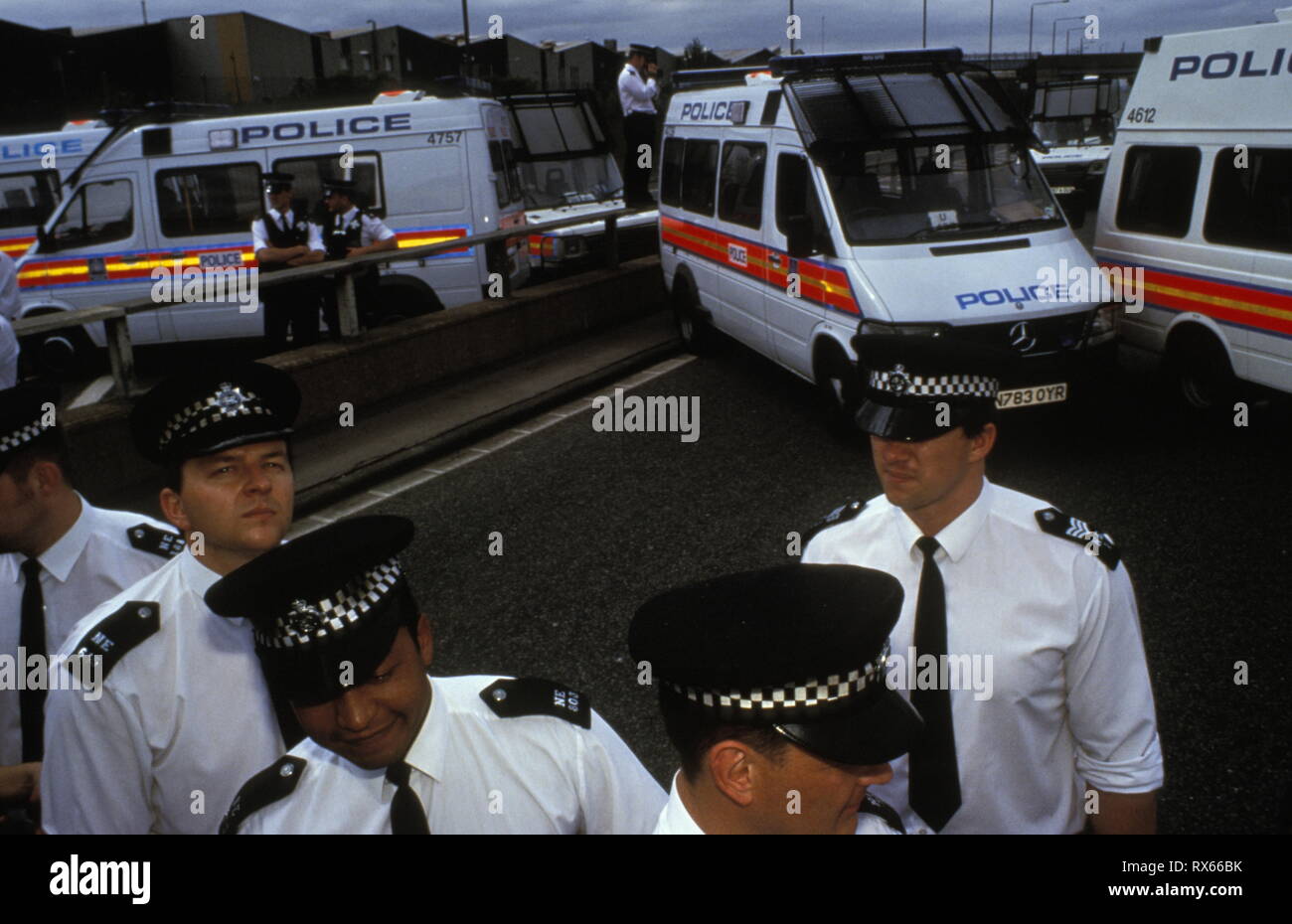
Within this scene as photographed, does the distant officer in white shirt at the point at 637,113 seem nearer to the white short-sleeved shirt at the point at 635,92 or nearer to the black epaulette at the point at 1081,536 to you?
the white short-sleeved shirt at the point at 635,92

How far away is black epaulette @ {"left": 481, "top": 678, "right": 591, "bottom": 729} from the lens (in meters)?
2.21

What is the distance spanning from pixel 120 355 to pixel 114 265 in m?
5.84

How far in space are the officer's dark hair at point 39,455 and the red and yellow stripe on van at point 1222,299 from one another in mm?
7307

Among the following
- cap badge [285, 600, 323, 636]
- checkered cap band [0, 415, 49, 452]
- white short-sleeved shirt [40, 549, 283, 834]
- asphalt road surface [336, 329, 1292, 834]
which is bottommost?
asphalt road surface [336, 329, 1292, 834]

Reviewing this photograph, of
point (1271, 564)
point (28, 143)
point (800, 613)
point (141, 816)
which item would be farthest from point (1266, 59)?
point (28, 143)

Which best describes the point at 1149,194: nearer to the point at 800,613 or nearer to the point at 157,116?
the point at 800,613

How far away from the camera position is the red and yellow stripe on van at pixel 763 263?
8117 mm

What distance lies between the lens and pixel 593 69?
58000 millimetres

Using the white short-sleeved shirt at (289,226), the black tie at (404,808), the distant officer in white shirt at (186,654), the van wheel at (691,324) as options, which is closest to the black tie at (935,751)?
the black tie at (404,808)

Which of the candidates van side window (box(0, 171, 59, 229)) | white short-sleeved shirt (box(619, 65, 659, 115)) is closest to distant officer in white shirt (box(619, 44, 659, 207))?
white short-sleeved shirt (box(619, 65, 659, 115))

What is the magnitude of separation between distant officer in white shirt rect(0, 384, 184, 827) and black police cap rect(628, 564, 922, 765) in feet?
5.76

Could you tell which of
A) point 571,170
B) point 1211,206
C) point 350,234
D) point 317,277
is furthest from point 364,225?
point 1211,206

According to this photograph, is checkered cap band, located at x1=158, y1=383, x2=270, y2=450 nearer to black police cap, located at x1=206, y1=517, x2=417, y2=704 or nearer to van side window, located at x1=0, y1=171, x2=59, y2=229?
black police cap, located at x1=206, y1=517, x2=417, y2=704

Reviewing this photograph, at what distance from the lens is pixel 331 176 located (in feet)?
39.7
